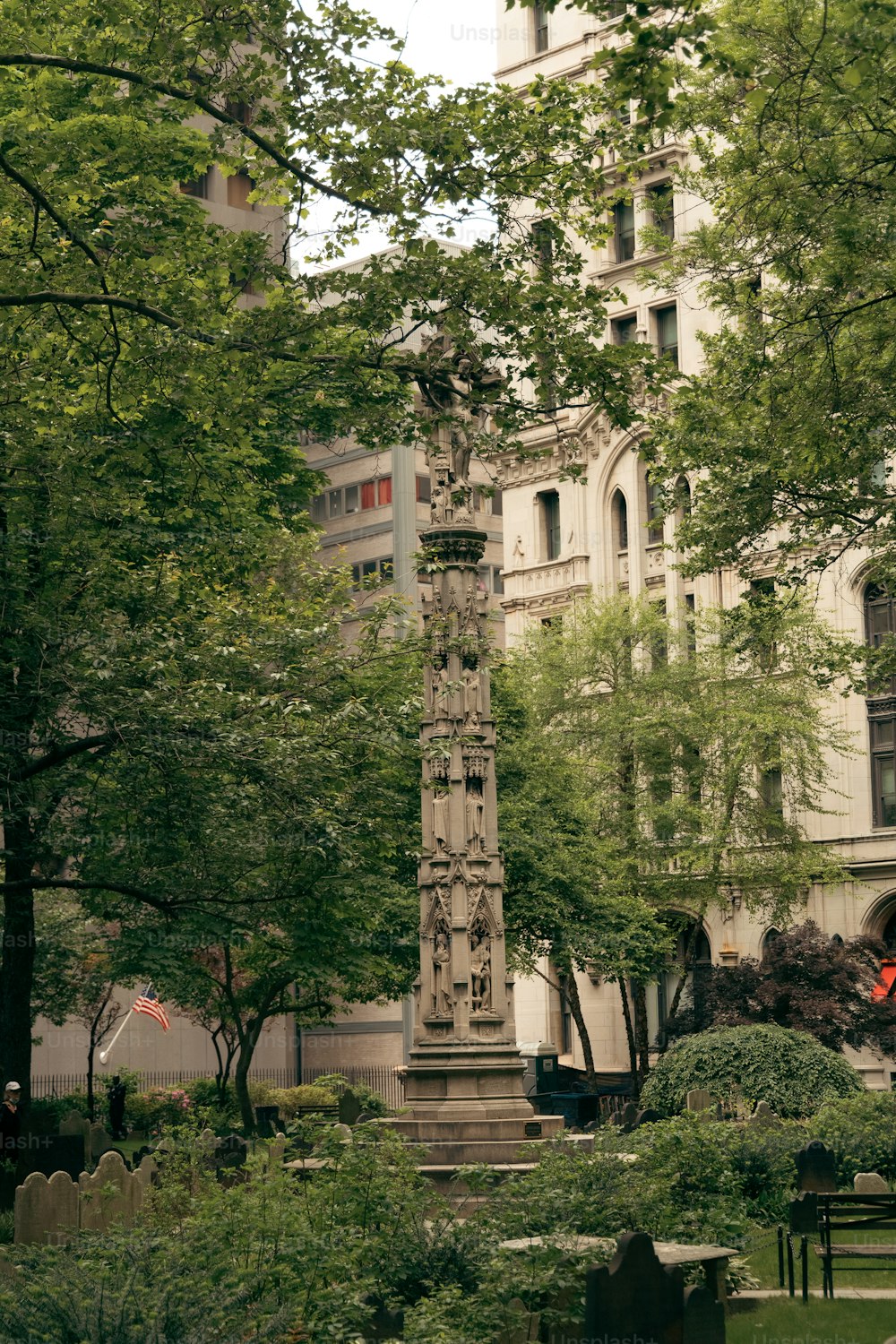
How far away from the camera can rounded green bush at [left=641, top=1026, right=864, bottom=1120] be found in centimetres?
2741

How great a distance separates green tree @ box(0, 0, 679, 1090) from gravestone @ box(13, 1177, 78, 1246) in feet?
8.96

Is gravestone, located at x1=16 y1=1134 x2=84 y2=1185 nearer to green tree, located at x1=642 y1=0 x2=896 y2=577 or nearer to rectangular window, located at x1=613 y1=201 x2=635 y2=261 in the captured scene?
green tree, located at x1=642 y1=0 x2=896 y2=577

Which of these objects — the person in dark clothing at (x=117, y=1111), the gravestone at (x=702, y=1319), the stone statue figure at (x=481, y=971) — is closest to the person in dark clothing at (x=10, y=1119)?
the stone statue figure at (x=481, y=971)

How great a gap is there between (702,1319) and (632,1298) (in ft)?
2.30

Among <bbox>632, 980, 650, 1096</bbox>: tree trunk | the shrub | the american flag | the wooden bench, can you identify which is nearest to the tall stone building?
<bbox>632, 980, 650, 1096</bbox>: tree trunk

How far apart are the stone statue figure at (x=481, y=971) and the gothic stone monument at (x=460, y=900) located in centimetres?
1

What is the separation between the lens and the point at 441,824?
19.4 meters

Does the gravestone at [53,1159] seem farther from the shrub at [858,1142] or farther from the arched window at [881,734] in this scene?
the arched window at [881,734]

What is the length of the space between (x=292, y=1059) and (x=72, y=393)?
50820mm

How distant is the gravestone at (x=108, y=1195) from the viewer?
15.9 meters

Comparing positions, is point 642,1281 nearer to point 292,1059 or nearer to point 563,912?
point 563,912

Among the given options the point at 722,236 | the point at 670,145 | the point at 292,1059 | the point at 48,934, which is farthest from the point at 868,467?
the point at 292,1059

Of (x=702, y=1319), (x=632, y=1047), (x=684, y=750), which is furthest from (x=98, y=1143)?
(x=702, y=1319)

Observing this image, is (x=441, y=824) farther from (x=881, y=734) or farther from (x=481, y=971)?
(x=881, y=734)
